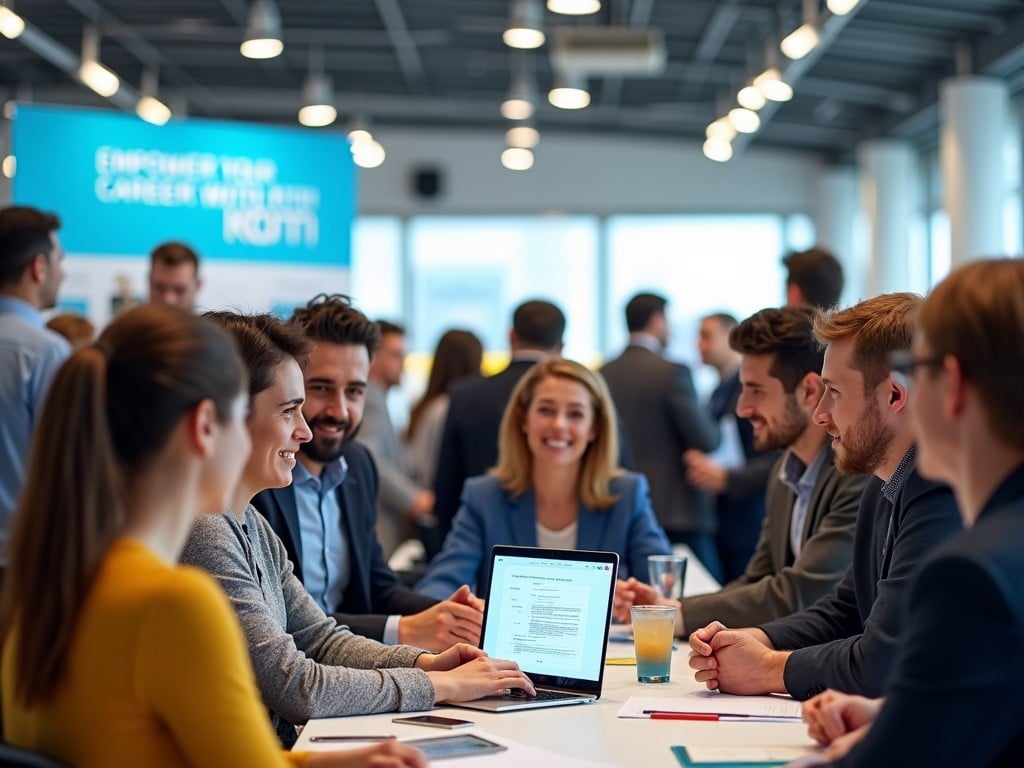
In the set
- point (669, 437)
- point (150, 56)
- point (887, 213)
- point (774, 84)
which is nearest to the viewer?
point (669, 437)

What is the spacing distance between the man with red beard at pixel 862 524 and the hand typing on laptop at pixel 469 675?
351mm

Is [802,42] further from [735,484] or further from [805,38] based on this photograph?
[735,484]

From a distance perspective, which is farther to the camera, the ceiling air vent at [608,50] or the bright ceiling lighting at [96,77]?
the bright ceiling lighting at [96,77]

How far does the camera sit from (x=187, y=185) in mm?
6469

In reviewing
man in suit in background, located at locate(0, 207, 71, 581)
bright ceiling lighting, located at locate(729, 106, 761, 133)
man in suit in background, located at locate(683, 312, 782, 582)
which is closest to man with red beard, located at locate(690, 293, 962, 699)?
man in suit in background, located at locate(0, 207, 71, 581)

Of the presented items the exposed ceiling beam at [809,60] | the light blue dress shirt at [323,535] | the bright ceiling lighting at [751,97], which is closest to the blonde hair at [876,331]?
the light blue dress shirt at [323,535]

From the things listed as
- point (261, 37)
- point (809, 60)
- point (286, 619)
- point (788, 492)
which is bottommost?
point (286, 619)

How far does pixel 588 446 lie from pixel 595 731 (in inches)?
64.1

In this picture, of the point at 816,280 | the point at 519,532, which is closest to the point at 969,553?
the point at 519,532

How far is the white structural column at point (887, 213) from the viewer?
37.4 ft

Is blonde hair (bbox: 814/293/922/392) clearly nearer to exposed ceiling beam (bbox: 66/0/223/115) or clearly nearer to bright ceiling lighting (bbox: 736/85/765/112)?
bright ceiling lighting (bbox: 736/85/765/112)

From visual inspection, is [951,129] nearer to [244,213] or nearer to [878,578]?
[244,213]

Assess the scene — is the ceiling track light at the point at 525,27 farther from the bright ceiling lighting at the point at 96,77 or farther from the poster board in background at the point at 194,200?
the bright ceiling lighting at the point at 96,77

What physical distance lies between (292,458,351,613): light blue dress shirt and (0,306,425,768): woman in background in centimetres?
160
